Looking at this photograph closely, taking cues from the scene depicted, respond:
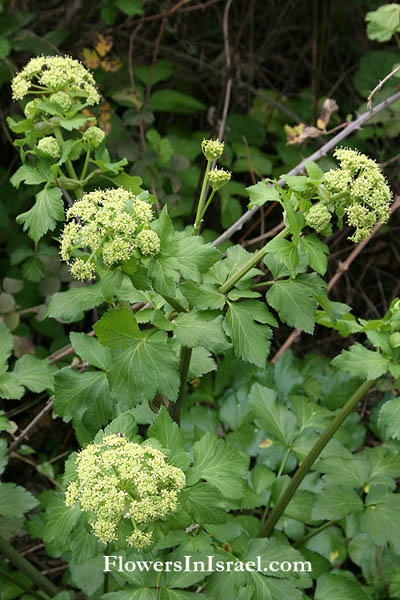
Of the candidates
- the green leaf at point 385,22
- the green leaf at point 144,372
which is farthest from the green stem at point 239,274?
the green leaf at point 385,22

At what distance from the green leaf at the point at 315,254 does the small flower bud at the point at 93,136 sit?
678 mm

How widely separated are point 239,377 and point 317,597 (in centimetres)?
106

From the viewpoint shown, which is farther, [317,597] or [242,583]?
[317,597]

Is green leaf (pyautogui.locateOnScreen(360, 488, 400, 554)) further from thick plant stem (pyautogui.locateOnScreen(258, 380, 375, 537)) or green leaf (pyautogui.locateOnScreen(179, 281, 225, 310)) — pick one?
green leaf (pyautogui.locateOnScreen(179, 281, 225, 310))

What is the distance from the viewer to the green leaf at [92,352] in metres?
1.87

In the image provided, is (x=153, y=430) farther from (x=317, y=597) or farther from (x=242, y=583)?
(x=317, y=597)

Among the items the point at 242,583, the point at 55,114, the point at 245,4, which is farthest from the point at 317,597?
the point at 245,4

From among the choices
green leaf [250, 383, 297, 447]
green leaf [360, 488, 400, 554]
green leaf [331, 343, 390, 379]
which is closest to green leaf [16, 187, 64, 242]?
green leaf [331, 343, 390, 379]

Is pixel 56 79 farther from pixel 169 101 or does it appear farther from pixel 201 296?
pixel 169 101

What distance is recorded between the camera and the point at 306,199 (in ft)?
5.17

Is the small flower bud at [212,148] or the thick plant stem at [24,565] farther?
the thick plant stem at [24,565]

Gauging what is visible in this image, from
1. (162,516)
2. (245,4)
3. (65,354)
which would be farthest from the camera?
(245,4)

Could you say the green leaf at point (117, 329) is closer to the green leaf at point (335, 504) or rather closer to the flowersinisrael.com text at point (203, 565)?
the flowersinisrael.com text at point (203, 565)

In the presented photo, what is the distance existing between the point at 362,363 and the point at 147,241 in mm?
809
